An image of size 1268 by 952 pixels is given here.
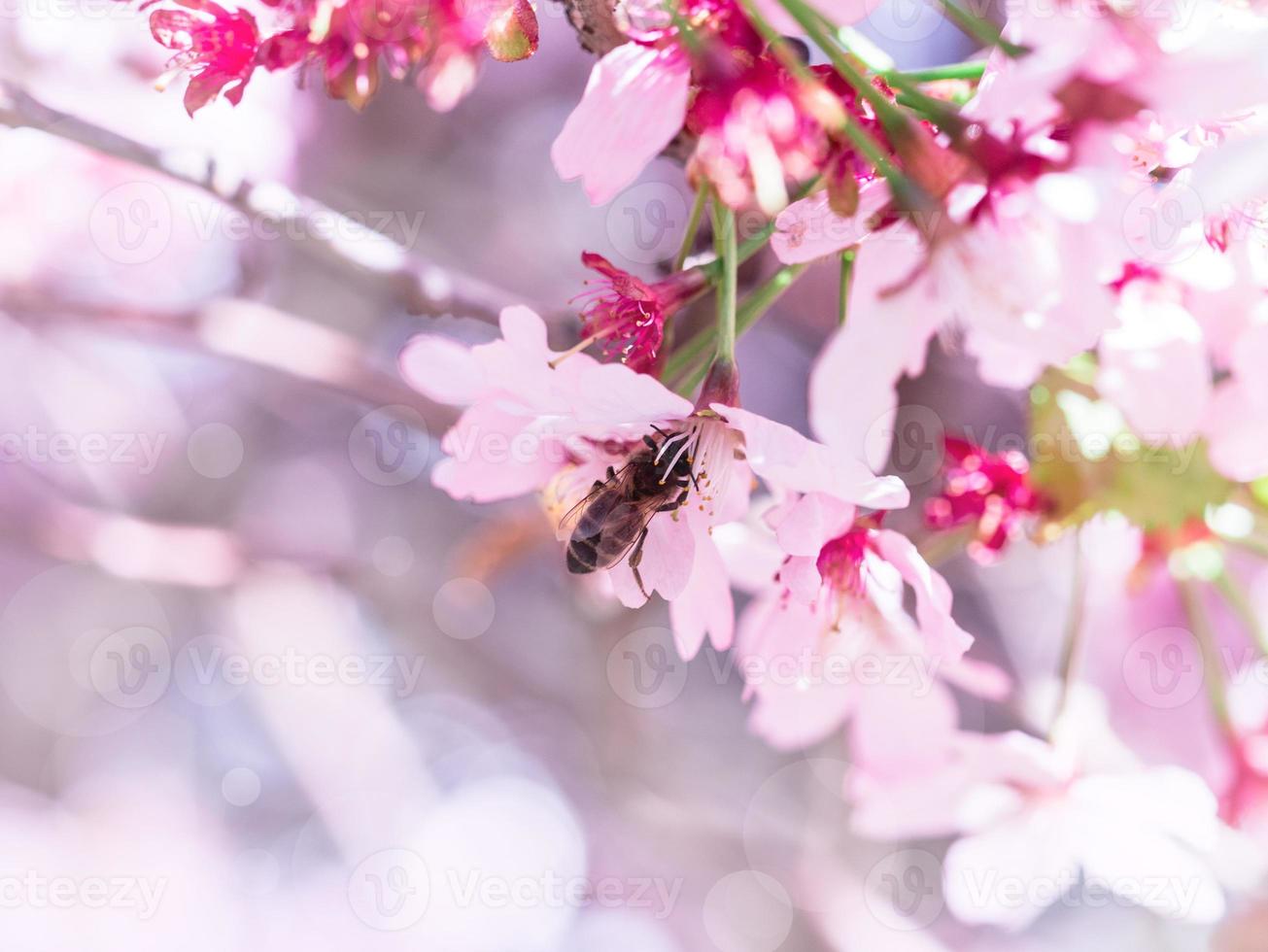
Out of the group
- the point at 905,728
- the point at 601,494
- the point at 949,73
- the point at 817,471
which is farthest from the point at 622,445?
the point at 905,728

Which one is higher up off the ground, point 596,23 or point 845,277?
point 596,23

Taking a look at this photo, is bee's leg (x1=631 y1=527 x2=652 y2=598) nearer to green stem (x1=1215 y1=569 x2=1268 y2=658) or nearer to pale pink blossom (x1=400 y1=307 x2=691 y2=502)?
pale pink blossom (x1=400 y1=307 x2=691 y2=502)

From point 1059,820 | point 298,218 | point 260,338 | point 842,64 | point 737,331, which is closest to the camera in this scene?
point 842,64

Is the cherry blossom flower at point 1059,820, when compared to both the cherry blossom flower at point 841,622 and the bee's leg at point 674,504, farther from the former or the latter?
the bee's leg at point 674,504

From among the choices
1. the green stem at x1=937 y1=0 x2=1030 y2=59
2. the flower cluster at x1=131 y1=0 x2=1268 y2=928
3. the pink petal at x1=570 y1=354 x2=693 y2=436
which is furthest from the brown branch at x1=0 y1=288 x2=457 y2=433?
the green stem at x1=937 y1=0 x2=1030 y2=59

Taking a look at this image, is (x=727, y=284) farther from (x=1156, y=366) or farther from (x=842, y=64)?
(x=1156, y=366)

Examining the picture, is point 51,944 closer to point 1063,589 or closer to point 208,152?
point 208,152

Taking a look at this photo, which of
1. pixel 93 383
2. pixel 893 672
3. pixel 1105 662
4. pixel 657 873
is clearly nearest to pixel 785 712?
pixel 893 672
